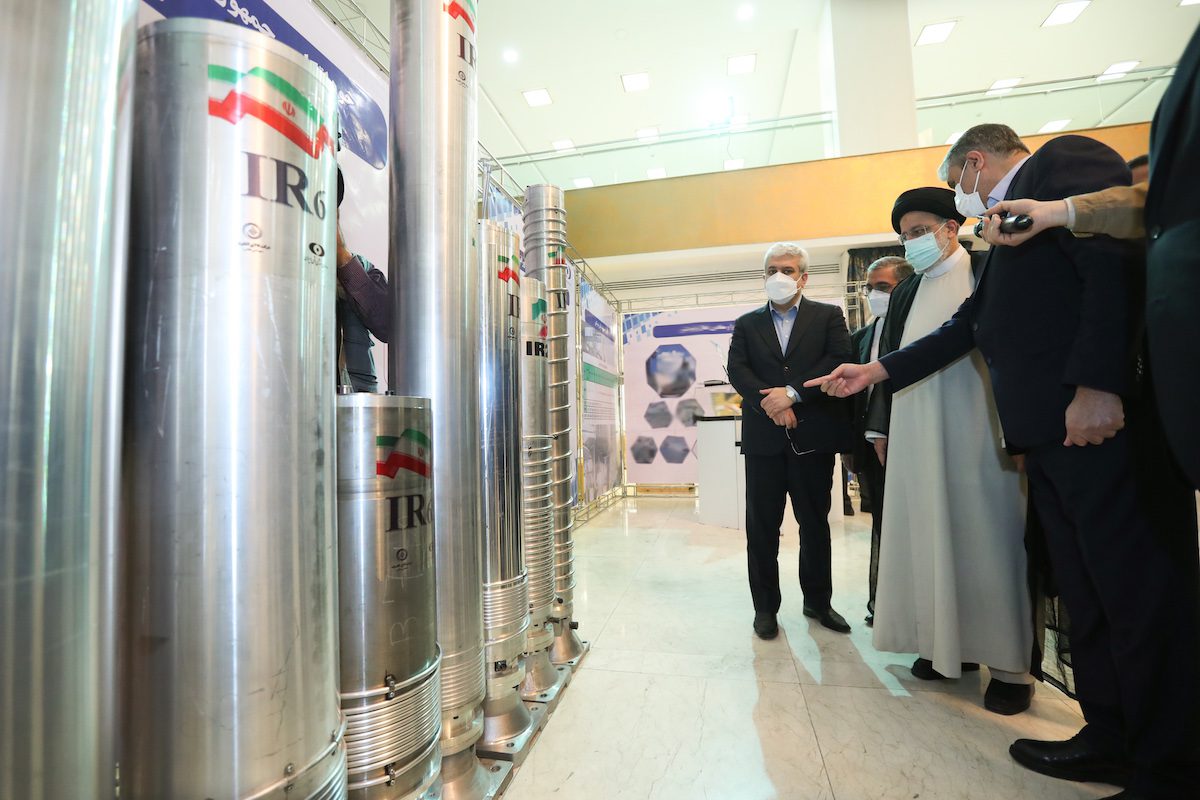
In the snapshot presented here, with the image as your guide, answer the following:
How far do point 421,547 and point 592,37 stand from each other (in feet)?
24.3

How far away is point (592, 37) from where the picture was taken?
6.67 m

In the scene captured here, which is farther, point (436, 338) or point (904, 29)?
point (904, 29)

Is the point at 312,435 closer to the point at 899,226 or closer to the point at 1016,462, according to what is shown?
the point at 1016,462

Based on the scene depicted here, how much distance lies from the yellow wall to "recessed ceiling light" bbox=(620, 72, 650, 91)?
7.54 feet

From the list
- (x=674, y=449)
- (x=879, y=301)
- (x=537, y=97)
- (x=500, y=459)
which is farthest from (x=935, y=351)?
(x=537, y=97)

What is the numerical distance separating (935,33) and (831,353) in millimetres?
7229

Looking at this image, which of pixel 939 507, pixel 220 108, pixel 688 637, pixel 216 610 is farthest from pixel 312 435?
pixel 688 637

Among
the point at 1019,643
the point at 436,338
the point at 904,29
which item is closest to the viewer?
the point at 436,338

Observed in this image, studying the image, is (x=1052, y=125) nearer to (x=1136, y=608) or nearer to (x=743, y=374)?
(x=743, y=374)

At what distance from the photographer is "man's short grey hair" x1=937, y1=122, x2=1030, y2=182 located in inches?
54.1

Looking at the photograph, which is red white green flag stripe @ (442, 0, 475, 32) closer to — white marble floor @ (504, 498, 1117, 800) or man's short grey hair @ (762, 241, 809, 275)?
man's short grey hair @ (762, 241, 809, 275)

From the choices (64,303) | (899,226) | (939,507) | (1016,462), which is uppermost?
(899,226)

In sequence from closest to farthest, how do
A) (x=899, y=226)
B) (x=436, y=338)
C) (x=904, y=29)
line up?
(x=436, y=338)
(x=899, y=226)
(x=904, y=29)

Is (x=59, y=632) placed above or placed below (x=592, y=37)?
below
